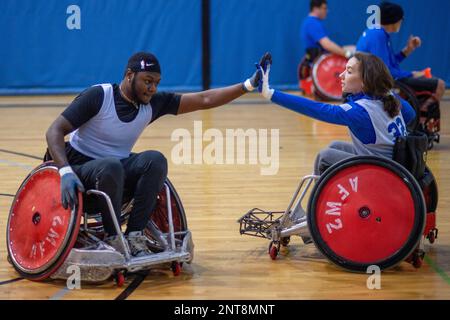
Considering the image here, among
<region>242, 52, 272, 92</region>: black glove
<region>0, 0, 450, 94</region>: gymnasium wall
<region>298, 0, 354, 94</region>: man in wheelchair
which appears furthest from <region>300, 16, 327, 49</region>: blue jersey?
<region>242, 52, 272, 92</region>: black glove

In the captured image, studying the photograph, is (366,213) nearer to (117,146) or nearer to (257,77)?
(257,77)

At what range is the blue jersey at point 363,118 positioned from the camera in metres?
4.60

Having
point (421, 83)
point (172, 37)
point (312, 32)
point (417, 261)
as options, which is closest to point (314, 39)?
point (312, 32)

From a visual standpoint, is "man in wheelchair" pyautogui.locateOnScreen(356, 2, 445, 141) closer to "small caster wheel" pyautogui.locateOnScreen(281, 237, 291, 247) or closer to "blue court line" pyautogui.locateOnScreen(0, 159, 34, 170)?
"blue court line" pyautogui.locateOnScreen(0, 159, 34, 170)

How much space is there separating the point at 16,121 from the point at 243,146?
320 centimetres

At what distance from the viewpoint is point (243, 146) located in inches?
348

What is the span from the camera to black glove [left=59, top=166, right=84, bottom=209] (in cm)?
416

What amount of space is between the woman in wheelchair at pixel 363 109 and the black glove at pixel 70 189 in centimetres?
109

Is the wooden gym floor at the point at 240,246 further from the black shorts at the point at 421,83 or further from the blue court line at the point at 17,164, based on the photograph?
the black shorts at the point at 421,83

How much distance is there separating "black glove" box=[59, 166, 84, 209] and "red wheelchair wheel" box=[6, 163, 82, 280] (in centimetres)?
3

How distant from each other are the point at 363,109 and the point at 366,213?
0.56m

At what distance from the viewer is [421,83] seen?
838 centimetres

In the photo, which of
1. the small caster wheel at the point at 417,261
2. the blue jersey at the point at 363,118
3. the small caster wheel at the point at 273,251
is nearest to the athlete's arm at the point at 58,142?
the blue jersey at the point at 363,118

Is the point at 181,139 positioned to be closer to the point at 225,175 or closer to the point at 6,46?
the point at 225,175
